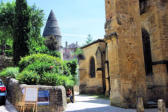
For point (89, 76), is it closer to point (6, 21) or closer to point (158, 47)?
point (6, 21)

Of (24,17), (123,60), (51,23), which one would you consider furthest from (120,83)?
(51,23)

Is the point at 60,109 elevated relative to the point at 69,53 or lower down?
lower down

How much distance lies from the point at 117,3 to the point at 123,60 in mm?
3596

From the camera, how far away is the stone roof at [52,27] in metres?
46.2

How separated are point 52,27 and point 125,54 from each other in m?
38.0

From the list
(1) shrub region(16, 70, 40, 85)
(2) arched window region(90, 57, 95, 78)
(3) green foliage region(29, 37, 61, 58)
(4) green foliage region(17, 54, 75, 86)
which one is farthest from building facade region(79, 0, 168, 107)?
(2) arched window region(90, 57, 95, 78)

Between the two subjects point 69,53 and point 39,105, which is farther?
point 69,53

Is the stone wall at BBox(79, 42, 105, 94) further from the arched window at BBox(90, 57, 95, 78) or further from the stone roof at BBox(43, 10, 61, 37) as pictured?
the stone roof at BBox(43, 10, 61, 37)

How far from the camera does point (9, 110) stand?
9023 mm

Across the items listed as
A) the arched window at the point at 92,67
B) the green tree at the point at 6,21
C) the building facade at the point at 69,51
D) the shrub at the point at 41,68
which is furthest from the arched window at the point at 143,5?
the building facade at the point at 69,51

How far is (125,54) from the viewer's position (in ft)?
36.3

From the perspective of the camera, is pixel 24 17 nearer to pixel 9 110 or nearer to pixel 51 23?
pixel 9 110

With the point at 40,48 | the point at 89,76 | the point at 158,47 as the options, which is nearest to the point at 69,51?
the point at 89,76

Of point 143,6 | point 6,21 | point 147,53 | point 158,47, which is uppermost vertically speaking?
point 6,21
